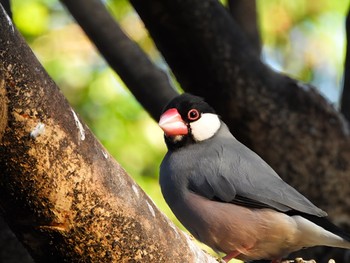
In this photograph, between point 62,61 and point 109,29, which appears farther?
point 62,61

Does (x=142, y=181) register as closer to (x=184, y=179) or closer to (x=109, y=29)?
(x=109, y=29)

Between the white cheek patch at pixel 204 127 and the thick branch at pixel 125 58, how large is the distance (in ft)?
1.67

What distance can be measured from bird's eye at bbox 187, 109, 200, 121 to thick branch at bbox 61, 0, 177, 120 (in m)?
0.49

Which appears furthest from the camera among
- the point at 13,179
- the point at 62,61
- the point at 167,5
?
the point at 62,61

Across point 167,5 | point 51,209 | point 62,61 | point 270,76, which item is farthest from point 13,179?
point 62,61

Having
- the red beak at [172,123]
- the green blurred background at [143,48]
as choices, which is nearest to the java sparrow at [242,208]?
the red beak at [172,123]

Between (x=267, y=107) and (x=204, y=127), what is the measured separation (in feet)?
2.17

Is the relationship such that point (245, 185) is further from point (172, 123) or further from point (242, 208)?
point (172, 123)

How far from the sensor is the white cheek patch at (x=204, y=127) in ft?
13.6

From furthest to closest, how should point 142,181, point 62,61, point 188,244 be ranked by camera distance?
point 62,61
point 142,181
point 188,244

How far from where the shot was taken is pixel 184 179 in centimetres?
383

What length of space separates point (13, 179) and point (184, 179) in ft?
5.24

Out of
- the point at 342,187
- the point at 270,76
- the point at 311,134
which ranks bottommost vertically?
the point at 342,187

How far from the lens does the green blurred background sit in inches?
250
